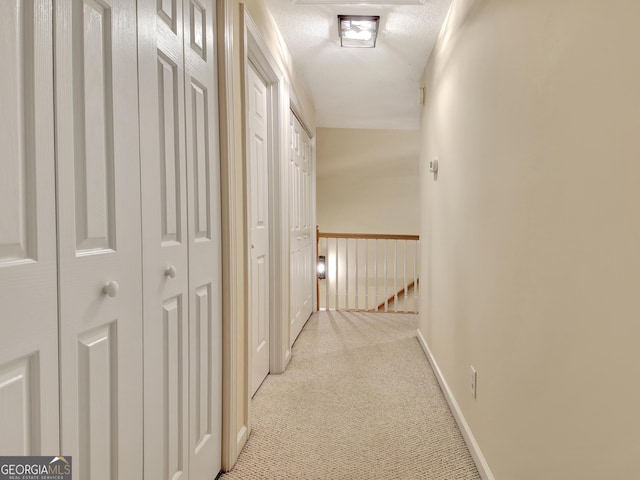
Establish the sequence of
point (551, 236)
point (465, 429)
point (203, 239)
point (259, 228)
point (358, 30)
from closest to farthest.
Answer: point (551, 236)
point (203, 239)
point (465, 429)
point (259, 228)
point (358, 30)

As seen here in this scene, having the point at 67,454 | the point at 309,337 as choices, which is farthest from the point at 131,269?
the point at 309,337

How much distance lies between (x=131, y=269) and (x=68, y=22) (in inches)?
21.3

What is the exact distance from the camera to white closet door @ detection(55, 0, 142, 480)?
2.60 feet

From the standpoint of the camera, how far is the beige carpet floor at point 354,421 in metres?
1.65

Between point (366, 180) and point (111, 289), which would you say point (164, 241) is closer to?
point (111, 289)

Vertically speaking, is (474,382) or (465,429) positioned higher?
(474,382)

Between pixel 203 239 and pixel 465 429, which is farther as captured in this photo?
pixel 465 429

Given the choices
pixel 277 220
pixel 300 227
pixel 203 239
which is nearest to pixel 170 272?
pixel 203 239

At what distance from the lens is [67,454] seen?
2.60ft

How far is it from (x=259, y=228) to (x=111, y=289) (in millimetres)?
1509

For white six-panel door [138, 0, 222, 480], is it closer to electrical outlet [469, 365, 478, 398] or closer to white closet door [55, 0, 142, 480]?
white closet door [55, 0, 142, 480]

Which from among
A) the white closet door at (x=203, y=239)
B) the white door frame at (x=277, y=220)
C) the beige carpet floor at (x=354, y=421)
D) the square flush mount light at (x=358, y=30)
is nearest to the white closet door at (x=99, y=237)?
the white closet door at (x=203, y=239)

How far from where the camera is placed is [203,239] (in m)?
1.45

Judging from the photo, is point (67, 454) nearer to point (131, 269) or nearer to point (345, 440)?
point (131, 269)
